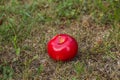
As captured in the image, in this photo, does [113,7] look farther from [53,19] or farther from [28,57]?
[28,57]

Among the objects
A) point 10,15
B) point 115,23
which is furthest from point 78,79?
point 10,15

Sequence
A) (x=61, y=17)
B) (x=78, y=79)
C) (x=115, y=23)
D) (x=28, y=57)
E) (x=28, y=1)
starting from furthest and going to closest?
(x=28, y=1), (x=61, y=17), (x=115, y=23), (x=28, y=57), (x=78, y=79)

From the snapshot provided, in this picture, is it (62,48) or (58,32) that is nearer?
(62,48)
